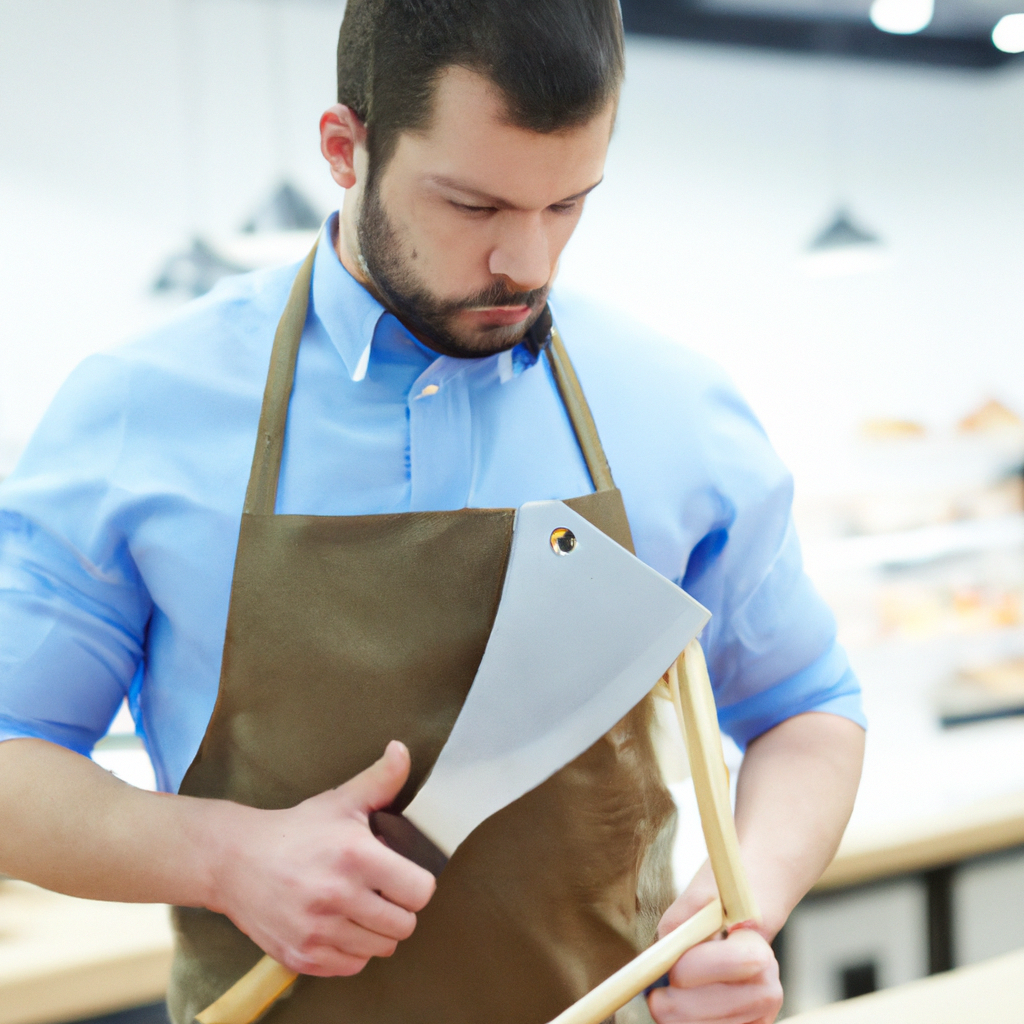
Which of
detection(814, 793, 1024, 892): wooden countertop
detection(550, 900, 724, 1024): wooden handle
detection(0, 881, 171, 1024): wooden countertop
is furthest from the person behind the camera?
detection(814, 793, 1024, 892): wooden countertop

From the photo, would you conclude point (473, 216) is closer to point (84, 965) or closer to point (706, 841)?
point (706, 841)

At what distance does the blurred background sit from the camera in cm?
274

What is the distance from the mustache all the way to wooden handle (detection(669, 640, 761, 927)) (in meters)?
0.32

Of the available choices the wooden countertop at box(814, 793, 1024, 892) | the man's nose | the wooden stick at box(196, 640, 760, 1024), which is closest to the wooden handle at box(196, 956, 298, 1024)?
the wooden stick at box(196, 640, 760, 1024)

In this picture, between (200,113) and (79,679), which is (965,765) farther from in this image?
(200,113)

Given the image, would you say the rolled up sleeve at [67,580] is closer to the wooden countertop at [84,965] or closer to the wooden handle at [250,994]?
the wooden handle at [250,994]

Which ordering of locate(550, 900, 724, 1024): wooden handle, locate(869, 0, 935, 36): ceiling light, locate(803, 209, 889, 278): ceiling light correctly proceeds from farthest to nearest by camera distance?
locate(803, 209, 889, 278): ceiling light
locate(869, 0, 935, 36): ceiling light
locate(550, 900, 724, 1024): wooden handle

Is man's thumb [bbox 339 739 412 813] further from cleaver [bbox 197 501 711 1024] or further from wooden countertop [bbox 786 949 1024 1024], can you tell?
wooden countertop [bbox 786 949 1024 1024]

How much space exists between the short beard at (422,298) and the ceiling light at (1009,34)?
444cm

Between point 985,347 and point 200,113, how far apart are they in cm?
416

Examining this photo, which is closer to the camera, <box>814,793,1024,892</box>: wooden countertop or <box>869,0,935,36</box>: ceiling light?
<box>814,793,1024,892</box>: wooden countertop

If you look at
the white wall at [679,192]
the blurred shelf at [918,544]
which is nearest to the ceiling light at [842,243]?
the white wall at [679,192]

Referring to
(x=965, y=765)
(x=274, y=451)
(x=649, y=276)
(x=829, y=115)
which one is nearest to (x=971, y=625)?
(x=965, y=765)

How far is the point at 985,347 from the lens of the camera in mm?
5305
